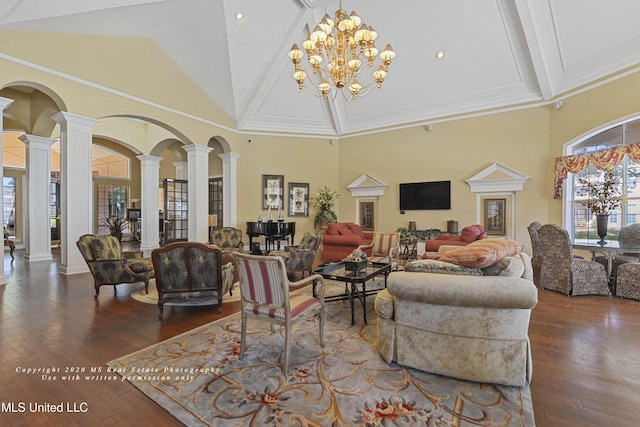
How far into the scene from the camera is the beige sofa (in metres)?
2.14

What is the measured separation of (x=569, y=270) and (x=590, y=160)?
9.52 ft

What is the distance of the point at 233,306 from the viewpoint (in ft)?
13.3

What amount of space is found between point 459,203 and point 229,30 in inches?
284

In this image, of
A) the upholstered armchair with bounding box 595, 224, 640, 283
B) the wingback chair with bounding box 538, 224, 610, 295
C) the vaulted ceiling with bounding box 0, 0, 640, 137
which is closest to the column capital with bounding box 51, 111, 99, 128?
the vaulted ceiling with bounding box 0, 0, 640, 137

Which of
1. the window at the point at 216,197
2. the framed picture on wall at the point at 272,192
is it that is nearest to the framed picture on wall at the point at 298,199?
the framed picture on wall at the point at 272,192

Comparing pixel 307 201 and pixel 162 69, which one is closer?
pixel 162 69

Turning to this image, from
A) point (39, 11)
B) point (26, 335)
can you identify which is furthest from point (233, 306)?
point (39, 11)

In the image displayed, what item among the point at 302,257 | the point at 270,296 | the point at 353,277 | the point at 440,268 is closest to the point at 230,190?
the point at 302,257

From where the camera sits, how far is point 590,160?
19.5 feet

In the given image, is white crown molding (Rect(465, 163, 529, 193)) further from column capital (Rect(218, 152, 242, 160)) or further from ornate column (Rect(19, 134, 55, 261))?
ornate column (Rect(19, 134, 55, 261))

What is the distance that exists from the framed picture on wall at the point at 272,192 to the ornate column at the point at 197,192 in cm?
190

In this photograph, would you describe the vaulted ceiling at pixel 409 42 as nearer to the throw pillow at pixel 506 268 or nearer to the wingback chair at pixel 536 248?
the wingback chair at pixel 536 248

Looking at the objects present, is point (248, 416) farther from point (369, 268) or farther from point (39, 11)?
point (39, 11)

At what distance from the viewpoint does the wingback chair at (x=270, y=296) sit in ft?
7.64
